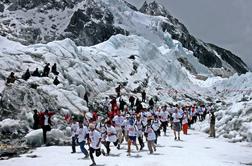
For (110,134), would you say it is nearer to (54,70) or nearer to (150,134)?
(150,134)

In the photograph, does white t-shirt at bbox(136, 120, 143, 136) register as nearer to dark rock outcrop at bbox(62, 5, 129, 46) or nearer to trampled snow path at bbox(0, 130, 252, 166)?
trampled snow path at bbox(0, 130, 252, 166)

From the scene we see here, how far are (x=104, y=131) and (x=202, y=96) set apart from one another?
55.4 metres

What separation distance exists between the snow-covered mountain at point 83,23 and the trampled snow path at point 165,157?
11017 centimetres

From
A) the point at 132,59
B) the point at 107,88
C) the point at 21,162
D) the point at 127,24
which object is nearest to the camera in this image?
the point at 21,162

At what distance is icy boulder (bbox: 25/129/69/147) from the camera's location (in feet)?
91.2

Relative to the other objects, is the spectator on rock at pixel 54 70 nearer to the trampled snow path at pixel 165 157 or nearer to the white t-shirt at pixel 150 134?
the trampled snow path at pixel 165 157

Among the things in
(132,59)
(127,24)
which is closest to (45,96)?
(132,59)

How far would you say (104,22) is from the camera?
159250 mm

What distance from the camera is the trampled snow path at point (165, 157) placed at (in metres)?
20.8

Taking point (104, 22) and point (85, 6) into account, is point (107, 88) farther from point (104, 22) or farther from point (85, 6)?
point (85, 6)

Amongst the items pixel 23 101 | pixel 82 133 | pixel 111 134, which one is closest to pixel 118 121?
pixel 111 134

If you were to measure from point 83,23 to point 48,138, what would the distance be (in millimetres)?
137770

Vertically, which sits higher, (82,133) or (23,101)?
(23,101)

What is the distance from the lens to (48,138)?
92.2 ft
